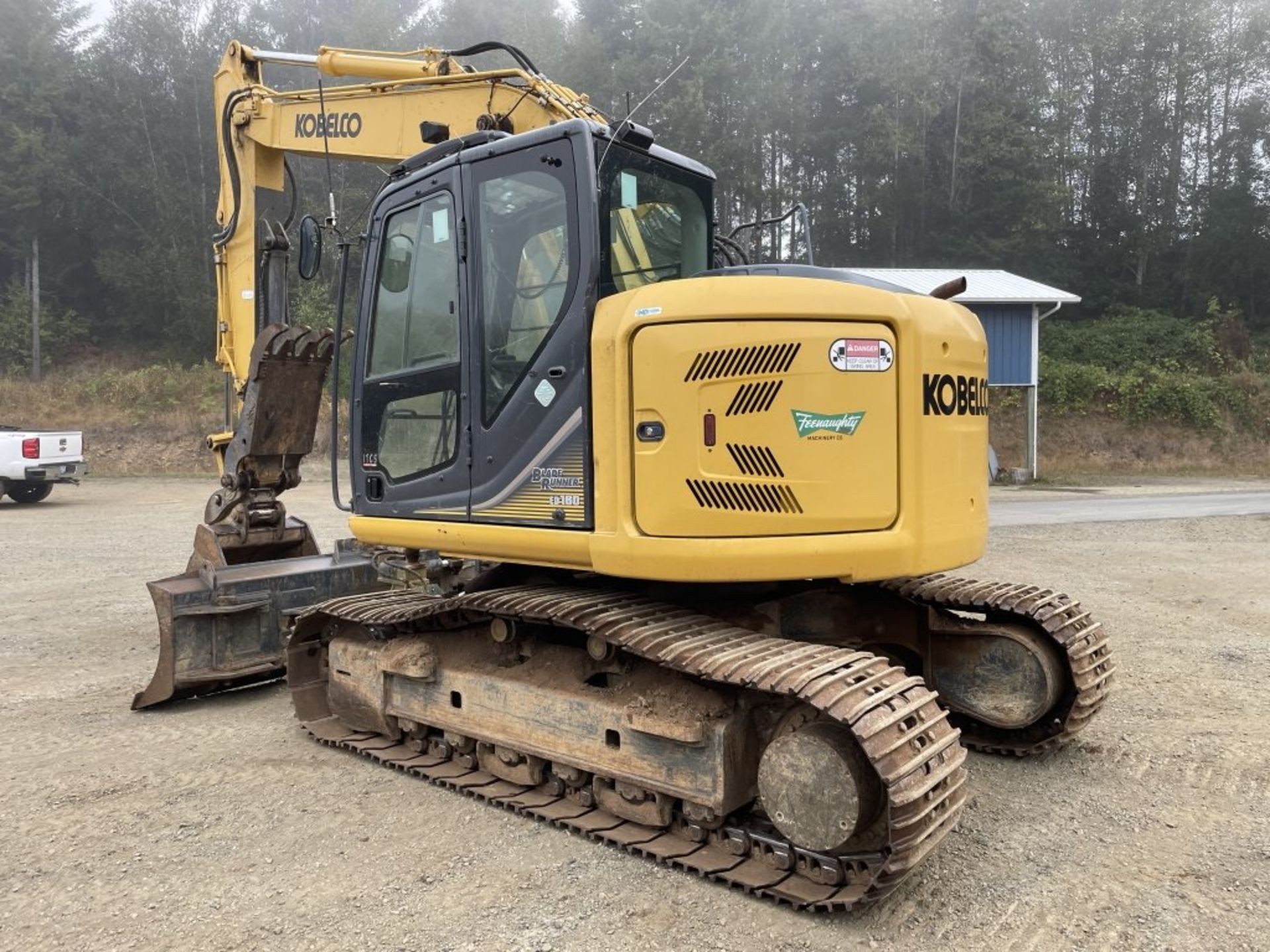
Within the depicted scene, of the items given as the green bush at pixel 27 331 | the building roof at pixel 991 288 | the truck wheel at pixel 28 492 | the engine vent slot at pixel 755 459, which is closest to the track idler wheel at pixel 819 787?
the engine vent slot at pixel 755 459

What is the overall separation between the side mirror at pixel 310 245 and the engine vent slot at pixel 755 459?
249cm

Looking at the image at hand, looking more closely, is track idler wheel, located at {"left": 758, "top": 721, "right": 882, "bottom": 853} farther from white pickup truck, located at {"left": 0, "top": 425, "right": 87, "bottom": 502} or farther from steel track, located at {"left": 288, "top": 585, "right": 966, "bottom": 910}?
white pickup truck, located at {"left": 0, "top": 425, "right": 87, "bottom": 502}

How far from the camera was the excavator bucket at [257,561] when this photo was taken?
5.55 metres

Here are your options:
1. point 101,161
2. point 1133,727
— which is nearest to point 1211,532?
point 1133,727

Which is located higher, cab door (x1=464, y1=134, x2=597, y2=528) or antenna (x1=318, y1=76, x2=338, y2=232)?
antenna (x1=318, y1=76, x2=338, y2=232)

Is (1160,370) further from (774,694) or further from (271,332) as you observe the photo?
(774,694)

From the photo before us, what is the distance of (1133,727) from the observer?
5125 millimetres

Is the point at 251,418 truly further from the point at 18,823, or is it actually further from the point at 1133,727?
the point at 1133,727

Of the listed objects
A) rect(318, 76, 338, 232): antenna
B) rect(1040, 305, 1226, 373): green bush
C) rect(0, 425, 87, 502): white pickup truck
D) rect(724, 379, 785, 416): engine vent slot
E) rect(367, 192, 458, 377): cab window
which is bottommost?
rect(0, 425, 87, 502): white pickup truck

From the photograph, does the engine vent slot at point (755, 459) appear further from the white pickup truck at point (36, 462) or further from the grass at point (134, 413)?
the grass at point (134, 413)

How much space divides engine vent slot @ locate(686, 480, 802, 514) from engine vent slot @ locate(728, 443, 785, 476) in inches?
2.2

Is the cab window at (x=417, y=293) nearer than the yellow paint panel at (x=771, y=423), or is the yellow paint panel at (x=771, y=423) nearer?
the yellow paint panel at (x=771, y=423)

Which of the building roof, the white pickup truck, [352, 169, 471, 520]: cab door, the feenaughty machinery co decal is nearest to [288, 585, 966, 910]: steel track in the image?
[352, 169, 471, 520]: cab door

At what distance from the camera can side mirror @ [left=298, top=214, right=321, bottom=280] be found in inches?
189
